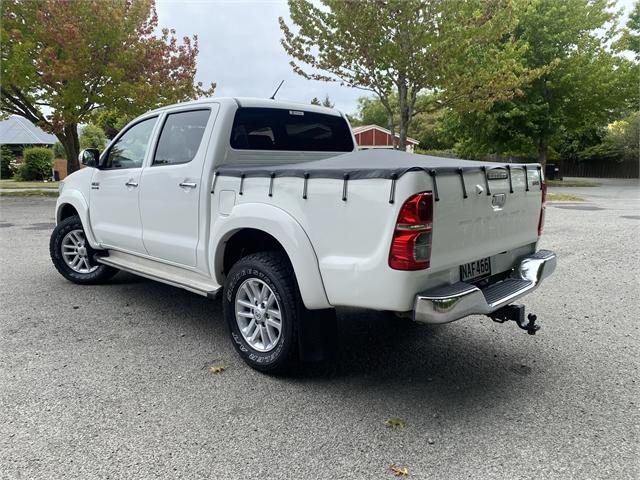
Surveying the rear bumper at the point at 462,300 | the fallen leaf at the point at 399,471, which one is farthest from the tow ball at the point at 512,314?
the fallen leaf at the point at 399,471

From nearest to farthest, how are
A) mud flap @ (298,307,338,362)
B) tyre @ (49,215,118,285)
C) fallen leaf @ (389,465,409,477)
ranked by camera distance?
fallen leaf @ (389,465,409,477), mud flap @ (298,307,338,362), tyre @ (49,215,118,285)

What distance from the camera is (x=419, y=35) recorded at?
15062 millimetres

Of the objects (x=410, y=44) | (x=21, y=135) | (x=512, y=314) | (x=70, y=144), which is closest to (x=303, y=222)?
(x=512, y=314)

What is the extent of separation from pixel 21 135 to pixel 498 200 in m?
48.6

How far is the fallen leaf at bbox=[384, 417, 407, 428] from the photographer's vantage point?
2887 millimetres

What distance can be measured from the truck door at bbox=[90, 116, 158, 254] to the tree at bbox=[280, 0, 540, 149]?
11871mm

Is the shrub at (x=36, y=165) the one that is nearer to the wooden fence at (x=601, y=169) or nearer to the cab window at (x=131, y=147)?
the cab window at (x=131, y=147)

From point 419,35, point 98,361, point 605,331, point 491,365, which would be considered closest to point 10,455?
point 98,361

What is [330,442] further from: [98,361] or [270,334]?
[98,361]

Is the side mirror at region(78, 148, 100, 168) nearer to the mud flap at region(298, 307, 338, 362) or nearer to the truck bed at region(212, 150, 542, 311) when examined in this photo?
the truck bed at region(212, 150, 542, 311)

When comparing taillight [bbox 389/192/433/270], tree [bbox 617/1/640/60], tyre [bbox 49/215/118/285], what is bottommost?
tyre [bbox 49/215/118/285]

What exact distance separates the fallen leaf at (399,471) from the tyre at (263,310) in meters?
1.09

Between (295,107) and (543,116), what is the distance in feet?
78.1

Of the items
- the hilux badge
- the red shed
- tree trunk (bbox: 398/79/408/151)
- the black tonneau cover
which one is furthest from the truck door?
the red shed
